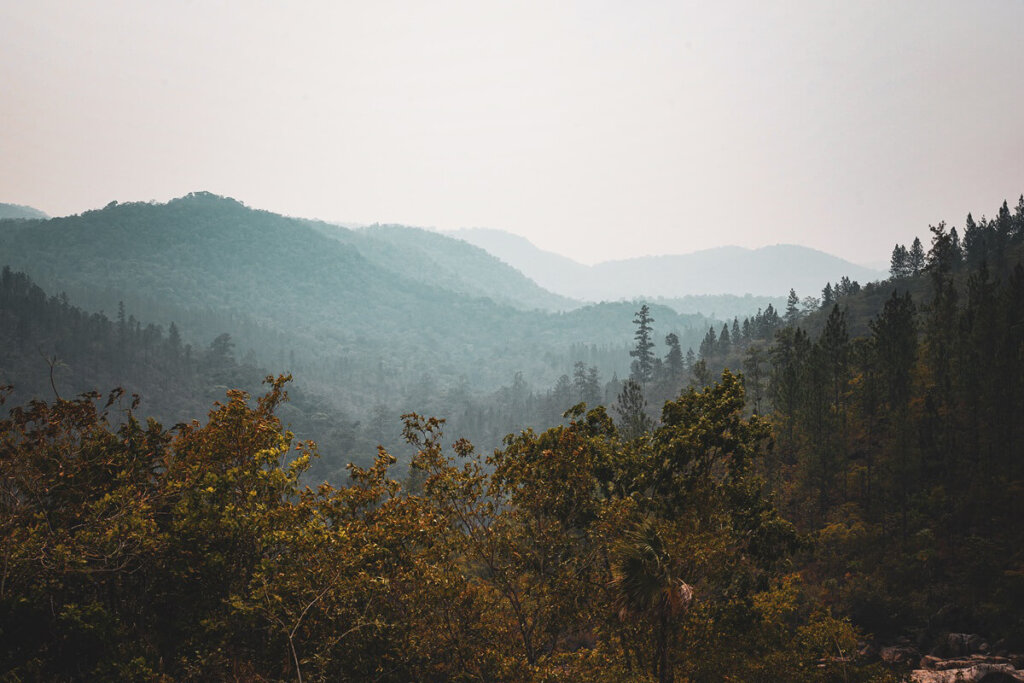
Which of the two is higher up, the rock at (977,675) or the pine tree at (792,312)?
the pine tree at (792,312)

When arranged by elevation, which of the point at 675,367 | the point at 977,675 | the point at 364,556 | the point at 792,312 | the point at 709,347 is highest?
the point at 792,312

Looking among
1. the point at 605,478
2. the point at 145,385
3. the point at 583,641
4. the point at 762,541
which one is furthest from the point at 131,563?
the point at 145,385

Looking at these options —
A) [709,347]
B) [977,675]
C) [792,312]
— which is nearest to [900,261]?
[792,312]

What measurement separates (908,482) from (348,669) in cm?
4382

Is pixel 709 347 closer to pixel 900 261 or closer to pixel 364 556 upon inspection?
pixel 900 261

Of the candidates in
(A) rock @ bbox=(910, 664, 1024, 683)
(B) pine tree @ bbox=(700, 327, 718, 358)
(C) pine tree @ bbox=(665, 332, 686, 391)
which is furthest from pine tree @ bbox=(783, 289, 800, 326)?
(A) rock @ bbox=(910, 664, 1024, 683)

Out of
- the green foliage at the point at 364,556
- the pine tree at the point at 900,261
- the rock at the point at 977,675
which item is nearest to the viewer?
the green foliage at the point at 364,556

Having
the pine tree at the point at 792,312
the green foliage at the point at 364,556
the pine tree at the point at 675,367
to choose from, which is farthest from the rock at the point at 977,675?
the pine tree at the point at 792,312

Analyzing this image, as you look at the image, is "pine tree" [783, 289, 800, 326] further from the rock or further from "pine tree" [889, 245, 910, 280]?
the rock

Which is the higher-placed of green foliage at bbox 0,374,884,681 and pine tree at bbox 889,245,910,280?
pine tree at bbox 889,245,910,280

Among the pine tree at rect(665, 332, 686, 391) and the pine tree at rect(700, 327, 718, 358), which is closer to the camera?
the pine tree at rect(665, 332, 686, 391)

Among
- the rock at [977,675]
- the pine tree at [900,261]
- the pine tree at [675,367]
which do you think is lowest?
the rock at [977,675]

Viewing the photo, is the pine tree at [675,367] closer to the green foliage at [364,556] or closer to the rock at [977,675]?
the rock at [977,675]

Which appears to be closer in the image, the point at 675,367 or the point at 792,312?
the point at 675,367
